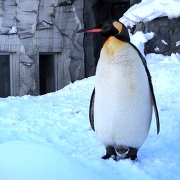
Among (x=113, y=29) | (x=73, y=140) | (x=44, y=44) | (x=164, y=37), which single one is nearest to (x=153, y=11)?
(x=164, y=37)

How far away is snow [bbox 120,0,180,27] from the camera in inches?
234

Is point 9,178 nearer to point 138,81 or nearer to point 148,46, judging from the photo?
point 138,81

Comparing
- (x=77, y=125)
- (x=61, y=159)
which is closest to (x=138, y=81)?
(x=61, y=159)

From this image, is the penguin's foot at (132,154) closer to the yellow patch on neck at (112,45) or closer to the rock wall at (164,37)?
the yellow patch on neck at (112,45)

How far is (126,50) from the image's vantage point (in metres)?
2.23

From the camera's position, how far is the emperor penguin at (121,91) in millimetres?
2234

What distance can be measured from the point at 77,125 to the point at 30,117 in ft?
1.46

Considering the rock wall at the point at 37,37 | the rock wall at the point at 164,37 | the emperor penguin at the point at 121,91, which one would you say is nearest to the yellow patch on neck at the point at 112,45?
the emperor penguin at the point at 121,91

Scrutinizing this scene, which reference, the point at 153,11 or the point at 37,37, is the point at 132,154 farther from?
the point at 37,37

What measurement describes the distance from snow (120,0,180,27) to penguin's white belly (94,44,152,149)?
3878 millimetres

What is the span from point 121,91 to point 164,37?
13.1 feet

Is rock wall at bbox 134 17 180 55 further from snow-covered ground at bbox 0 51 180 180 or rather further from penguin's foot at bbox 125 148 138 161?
penguin's foot at bbox 125 148 138 161

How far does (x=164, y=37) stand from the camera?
6047 millimetres

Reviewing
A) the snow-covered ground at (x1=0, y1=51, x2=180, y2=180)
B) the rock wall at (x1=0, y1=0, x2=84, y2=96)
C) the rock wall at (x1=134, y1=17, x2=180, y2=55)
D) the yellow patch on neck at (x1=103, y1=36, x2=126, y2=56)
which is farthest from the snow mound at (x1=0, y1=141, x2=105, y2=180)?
the rock wall at (x1=0, y1=0, x2=84, y2=96)
